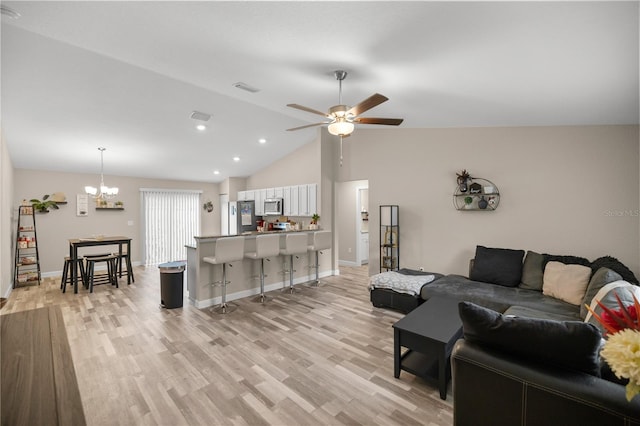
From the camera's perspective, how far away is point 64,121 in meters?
4.35

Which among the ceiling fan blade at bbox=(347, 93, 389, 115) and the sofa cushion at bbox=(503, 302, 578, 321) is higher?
the ceiling fan blade at bbox=(347, 93, 389, 115)

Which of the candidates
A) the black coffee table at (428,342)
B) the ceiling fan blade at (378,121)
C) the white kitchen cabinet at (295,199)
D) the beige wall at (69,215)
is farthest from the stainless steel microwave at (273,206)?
the black coffee table at (428,342)

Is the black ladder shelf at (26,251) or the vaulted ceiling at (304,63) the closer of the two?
the vaulted ceiling at (304,63)

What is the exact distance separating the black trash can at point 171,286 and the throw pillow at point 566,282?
4.92 metres

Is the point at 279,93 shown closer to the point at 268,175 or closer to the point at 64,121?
the point at 64,121

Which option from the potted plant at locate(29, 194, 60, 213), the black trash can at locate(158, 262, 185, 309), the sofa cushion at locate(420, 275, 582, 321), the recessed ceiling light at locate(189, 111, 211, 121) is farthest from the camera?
the potted plant at locate(29, 194, 60, 213)

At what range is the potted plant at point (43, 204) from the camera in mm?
6023

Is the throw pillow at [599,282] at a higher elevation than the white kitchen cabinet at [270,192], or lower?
lower

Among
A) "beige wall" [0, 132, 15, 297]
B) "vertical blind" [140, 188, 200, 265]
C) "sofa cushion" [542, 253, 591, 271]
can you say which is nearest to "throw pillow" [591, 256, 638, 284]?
"sofa cushion" [542, 253, 591, 271]

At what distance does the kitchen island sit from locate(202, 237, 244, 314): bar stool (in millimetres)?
171

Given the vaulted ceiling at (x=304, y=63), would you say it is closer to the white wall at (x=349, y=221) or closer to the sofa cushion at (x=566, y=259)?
the sofa cushion at (x=566, y=259)

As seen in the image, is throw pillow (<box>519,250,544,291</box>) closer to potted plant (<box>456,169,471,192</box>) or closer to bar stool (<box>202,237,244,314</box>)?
potted plant (<box>456,169,471,192</box>)

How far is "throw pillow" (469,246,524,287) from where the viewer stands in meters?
3.88

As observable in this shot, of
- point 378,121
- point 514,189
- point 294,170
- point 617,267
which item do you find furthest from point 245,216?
point 617,267
